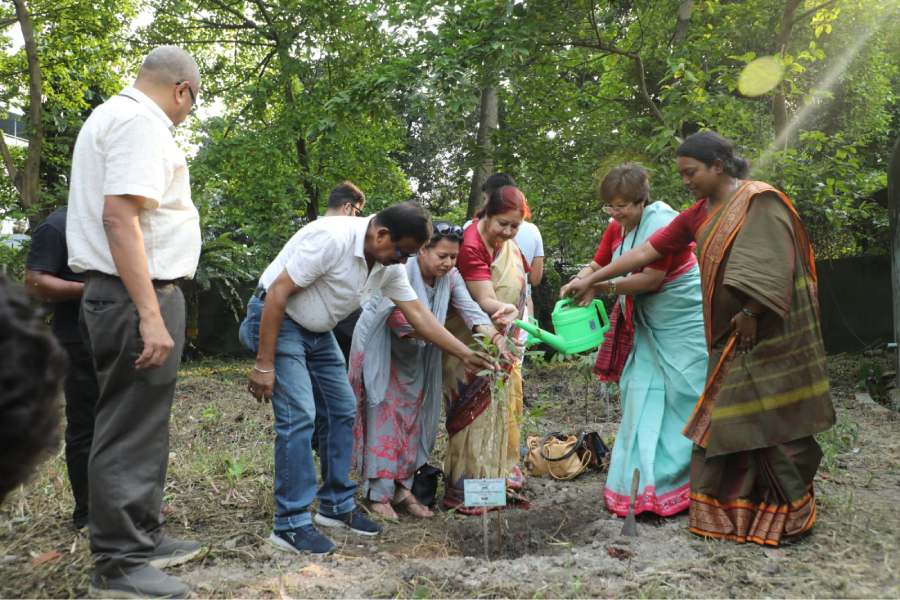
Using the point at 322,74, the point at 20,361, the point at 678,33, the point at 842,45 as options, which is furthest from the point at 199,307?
the point at 842,45

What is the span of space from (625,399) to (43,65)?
12315 millimetres

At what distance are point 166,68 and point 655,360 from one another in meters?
2.71

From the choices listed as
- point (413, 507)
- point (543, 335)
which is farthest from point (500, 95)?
point (413, 507)

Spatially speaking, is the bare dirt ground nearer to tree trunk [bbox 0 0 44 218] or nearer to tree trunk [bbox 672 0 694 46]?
tree trunk [bbox 672 0 694 46]

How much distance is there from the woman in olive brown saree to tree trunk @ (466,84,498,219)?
5.53 metres

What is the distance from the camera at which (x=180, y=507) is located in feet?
12.6

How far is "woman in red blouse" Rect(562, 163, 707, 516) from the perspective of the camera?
394cm

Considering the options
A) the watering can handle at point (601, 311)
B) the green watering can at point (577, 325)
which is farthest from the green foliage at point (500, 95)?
the green watering can at point (577, 325)

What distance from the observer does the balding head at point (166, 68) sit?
2.79 meters

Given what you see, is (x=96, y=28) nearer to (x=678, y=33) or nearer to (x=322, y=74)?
(x=322, y=74)

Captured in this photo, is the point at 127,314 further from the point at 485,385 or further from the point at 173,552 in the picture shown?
the point at 485,385

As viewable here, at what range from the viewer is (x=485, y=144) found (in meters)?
9.48

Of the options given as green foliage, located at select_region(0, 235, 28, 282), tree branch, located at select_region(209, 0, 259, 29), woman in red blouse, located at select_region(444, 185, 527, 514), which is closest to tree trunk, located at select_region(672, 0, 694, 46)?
woman in red blouse, located at select_region(444, 185, 527, 514)

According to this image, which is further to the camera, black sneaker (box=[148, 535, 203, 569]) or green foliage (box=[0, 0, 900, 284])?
green foliage (box=[0, 0, 900, 284])
